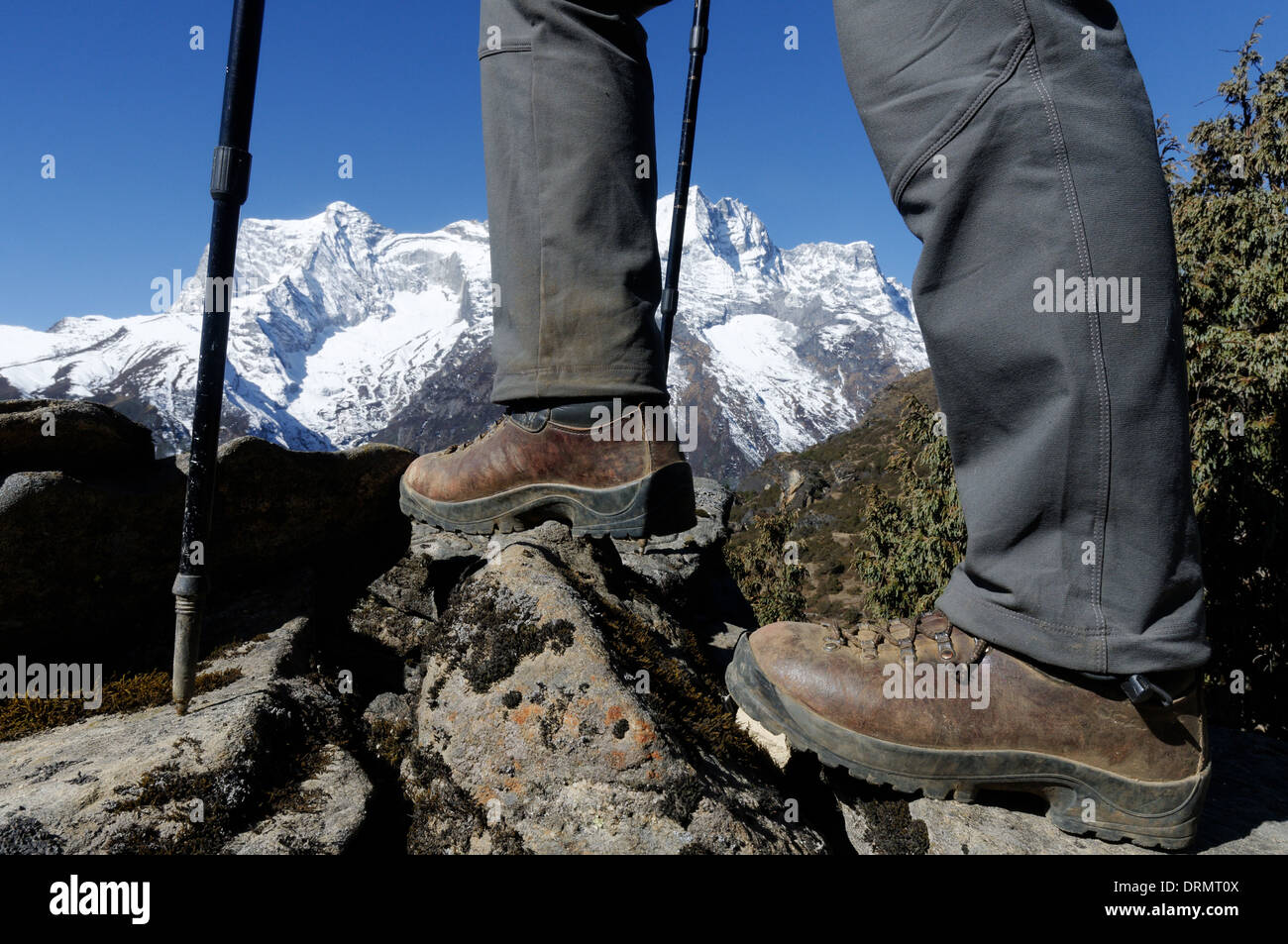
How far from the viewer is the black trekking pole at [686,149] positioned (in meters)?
4.93

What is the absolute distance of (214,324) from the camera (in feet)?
9.61

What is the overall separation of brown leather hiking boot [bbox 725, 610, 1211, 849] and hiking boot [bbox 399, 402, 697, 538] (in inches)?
31.2

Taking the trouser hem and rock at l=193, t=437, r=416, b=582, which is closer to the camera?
the trouser hem

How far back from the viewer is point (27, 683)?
10.8ft

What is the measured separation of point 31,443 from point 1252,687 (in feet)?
55.9

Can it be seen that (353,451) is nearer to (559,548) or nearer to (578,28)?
(559,548)

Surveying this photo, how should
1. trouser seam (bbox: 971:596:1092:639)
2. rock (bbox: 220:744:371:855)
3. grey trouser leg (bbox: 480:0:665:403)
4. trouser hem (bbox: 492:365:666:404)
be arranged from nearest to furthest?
trouser seam (bbox: 971:596:1092:639) < rock (bbox: 220:744:371:855) < grey trouser leg (bbox: 480:0:665:403) < trouser hem (bbox: 492:365:666:404)

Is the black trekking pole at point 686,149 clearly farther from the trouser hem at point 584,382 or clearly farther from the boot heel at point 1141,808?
the boot heel at point 1141,808

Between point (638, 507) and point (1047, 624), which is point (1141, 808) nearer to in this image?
point (1047, 624)

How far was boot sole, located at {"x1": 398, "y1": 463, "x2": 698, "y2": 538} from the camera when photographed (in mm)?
2867

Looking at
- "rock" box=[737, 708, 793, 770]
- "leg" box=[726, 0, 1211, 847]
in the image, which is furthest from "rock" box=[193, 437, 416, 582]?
"leg" box=[726, 0, 1211, 847]

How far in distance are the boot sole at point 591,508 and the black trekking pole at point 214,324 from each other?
87 cm

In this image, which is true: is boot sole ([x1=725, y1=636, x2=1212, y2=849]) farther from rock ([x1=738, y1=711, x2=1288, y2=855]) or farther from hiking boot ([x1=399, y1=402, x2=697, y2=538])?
hiking boot ([x1=399, y1=402, x2=697, y2=538])
